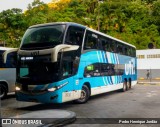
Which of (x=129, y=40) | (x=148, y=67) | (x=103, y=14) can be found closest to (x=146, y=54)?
(x=148, y=67)

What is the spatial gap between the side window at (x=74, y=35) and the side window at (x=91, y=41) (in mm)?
558

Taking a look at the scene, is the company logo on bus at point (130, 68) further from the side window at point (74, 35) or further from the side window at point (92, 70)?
the side window at point (74, 35)

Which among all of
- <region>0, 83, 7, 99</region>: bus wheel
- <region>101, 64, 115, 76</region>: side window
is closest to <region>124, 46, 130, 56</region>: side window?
<region>101, 64, 115, 76</region>: side window

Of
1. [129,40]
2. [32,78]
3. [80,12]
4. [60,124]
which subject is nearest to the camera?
[60,124]

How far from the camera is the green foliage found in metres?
46.7

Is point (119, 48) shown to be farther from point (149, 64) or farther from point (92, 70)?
point (149, 64)

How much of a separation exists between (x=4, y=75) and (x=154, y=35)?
37618mm

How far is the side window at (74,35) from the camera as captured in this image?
1241 centimetres

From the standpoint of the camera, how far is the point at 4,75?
16016 mm

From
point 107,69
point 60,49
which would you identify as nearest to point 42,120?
point 60,49

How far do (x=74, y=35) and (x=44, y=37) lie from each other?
151cm

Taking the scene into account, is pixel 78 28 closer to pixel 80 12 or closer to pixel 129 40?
pixel 129 40

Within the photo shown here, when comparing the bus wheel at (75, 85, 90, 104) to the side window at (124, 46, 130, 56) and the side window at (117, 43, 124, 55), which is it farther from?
the side window at (124, 46, 130, 56)

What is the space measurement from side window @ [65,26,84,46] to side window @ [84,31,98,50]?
1.83 feet
